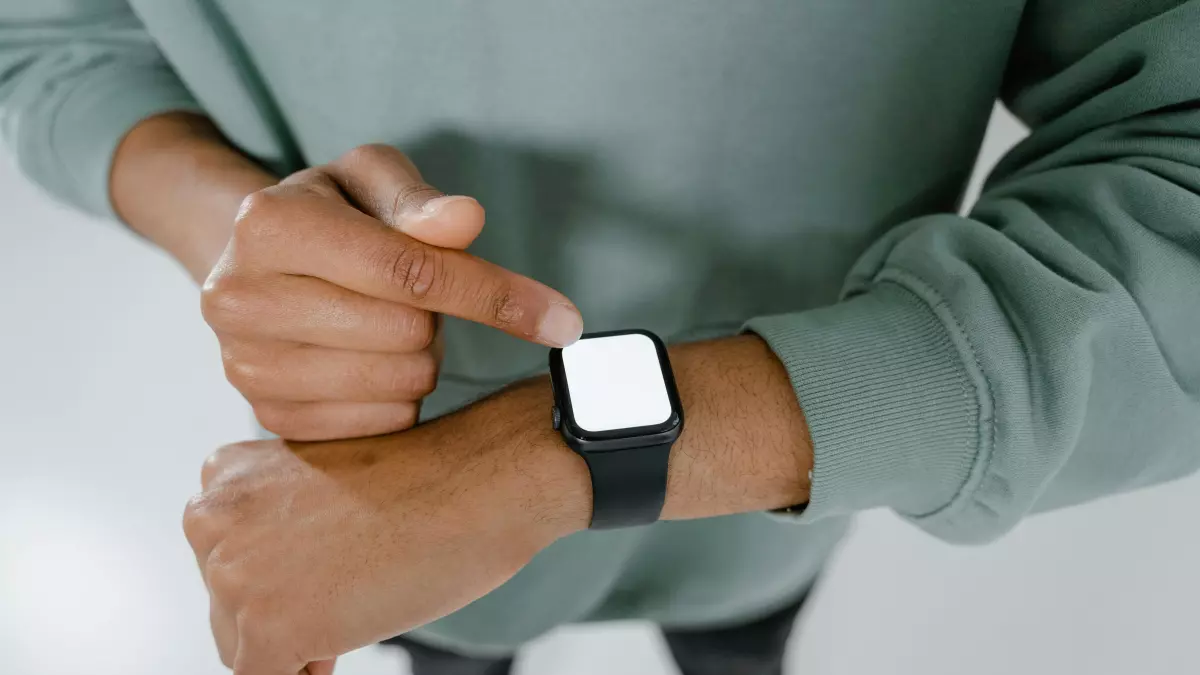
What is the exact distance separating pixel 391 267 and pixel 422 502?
0.59 feet

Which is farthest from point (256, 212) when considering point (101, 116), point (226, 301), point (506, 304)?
point (101, 116)

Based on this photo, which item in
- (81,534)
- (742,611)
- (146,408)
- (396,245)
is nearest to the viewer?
(396,245)

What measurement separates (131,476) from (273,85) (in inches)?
44.5

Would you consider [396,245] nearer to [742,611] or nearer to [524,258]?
[524,258]

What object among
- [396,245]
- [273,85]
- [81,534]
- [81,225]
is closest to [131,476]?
[81,534]

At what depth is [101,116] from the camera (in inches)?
31.3

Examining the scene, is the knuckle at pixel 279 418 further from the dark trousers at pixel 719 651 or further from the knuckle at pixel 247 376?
the dark trousers at pixel 719 651

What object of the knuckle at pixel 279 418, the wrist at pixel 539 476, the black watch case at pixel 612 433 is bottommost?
the wrist at pixel 539 476

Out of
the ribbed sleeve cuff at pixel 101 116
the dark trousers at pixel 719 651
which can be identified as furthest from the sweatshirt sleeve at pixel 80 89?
the dark trousers at pixel 719 651

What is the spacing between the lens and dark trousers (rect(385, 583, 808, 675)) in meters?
1.05

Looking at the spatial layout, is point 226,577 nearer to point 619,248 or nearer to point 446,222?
point 446,222

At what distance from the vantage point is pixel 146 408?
1.56 meters

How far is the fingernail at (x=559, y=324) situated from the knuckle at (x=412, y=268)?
0.08 m

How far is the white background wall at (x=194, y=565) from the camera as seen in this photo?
1279mm
